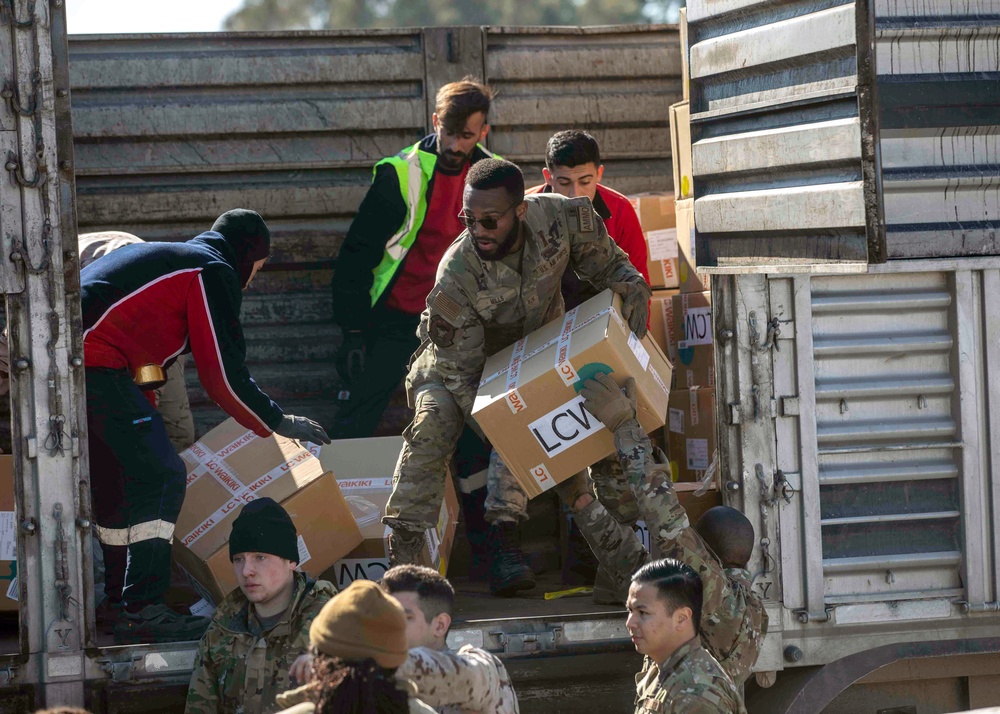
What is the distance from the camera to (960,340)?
3971 millimetres

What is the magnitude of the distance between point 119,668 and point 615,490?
1.68 m

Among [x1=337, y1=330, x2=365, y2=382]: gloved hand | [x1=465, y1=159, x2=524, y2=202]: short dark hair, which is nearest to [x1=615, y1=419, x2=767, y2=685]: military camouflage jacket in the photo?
[x1=465, y1=159, x2=524, y2=202]: short dark hair

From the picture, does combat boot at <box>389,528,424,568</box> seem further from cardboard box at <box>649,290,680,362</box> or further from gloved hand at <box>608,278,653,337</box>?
cardboard box at <box>649,290,680,362</box>

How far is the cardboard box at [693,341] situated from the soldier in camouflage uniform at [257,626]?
201 centimetres

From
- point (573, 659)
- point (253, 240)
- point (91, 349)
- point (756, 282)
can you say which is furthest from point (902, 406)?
point (91, 349)

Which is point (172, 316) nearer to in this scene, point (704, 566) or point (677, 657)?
point (704, 566)

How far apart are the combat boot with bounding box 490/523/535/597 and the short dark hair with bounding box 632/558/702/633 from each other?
4.12 ft

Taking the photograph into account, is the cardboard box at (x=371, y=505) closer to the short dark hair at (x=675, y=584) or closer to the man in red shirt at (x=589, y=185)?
the man in red shirt at (x=589, y=185)

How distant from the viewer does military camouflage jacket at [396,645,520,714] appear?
9.11 feet

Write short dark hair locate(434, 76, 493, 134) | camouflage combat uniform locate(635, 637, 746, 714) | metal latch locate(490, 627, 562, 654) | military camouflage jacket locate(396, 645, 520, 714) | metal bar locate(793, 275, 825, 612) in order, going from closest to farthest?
1. military camouflage jacket locate(396, 645, 520, 714)
2. camouflage combat uniform locate(635, 637, 746, 714)
3. metal latch locate(490, 627, 562, 654)
4. metal bar locate(793, 275, 825, 612)
5. short dark hair locate(434, 76, 493, 134)

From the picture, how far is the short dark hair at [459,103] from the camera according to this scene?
4902 mm

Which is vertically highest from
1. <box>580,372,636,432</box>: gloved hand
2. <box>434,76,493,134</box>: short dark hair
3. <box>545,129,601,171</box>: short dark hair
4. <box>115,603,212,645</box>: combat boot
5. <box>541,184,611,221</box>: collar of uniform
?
<box>434,76,493,134</box>: short dark hair

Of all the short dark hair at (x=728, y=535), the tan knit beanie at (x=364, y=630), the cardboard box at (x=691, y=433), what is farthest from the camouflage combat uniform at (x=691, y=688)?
the cardboard box at (x=691, y=433)

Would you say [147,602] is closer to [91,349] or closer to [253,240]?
[91,349]
